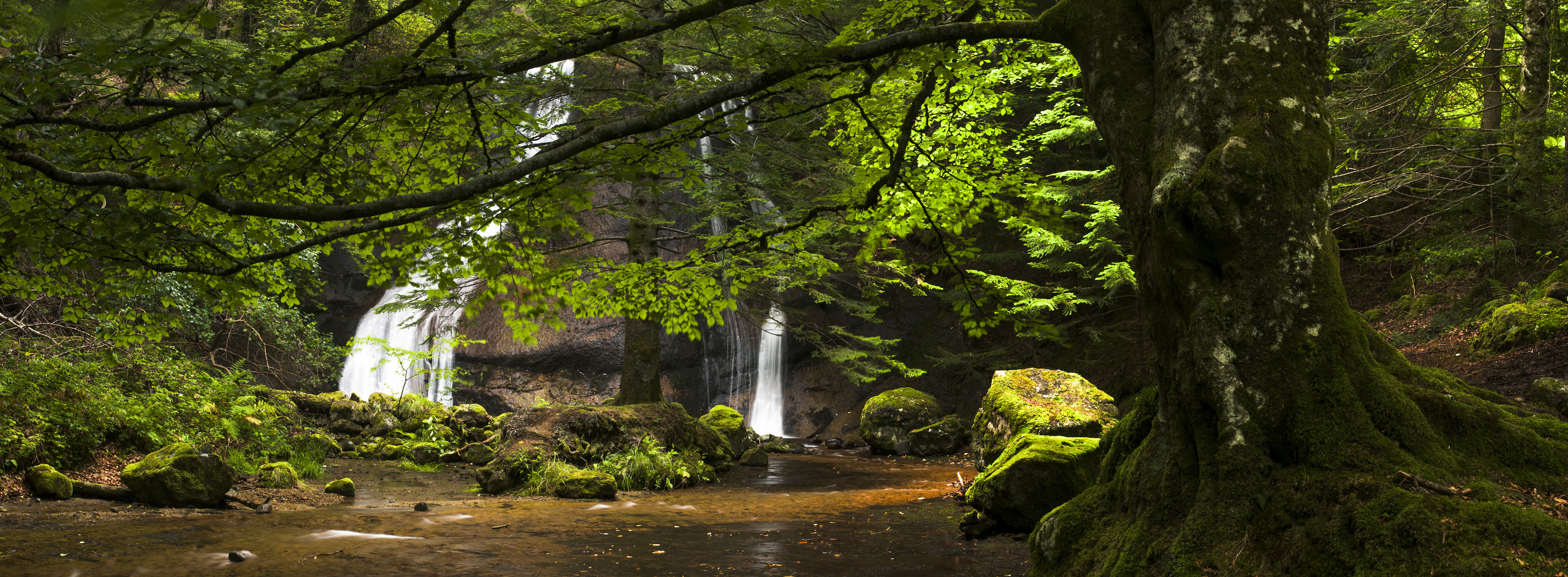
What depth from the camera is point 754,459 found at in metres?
14.9

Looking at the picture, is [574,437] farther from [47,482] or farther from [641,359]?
[47,482]

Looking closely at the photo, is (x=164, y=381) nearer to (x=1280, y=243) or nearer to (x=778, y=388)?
(x=1280, y=243)

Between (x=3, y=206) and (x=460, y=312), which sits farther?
(x=460, y=312)

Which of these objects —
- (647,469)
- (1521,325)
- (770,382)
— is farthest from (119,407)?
(1521,325)

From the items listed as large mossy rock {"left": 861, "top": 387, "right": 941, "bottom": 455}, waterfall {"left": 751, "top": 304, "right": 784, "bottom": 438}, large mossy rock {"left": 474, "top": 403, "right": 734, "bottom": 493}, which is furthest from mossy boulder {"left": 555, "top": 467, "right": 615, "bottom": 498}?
waterfall {"left": 751, "top": 304, "right": 784, "bottom": 438}

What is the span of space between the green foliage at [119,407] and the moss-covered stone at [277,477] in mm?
404

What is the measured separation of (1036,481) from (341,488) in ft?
27.3

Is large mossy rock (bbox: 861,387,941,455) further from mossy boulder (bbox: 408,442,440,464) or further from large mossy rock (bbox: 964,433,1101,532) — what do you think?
large mossy rock (bbox: 964,433,1101,532)

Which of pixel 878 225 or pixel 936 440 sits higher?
pixel 878 225

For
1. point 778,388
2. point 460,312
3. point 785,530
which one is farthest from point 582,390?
point 785,530

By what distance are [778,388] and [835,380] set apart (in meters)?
1.60

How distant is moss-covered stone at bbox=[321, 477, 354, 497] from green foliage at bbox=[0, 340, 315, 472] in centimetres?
104

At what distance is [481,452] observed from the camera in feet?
47.5

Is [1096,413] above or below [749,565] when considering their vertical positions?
above
